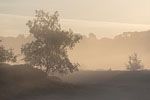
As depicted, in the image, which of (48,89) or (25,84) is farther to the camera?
(25,84)

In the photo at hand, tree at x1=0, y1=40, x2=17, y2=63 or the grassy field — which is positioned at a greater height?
tree at x1=0, y1=40, x2=17, y2=63

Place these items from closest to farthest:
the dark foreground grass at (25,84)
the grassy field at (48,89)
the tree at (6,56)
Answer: the grassy field at (48,89), the dark foreground grass at (25,84), the tree at (6,56)

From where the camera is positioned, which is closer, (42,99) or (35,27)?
(42,99)

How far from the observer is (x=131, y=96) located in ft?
136

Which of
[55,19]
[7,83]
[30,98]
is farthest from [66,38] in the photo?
[30,98]

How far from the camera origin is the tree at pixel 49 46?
60531mm

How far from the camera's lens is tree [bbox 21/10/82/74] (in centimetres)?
6053

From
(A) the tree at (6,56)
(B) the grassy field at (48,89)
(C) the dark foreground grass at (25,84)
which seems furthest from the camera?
(A) the tree at (6,56)

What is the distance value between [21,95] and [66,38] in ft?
60.8

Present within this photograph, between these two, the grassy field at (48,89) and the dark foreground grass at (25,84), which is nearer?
the grassy field at (48,89)

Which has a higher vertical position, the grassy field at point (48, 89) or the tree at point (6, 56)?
the tree at point (6, 56)

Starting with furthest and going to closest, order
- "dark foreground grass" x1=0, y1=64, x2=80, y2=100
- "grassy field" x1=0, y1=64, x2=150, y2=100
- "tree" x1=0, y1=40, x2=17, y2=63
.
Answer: "tree" x1=0, y1=40, x2=17, y2=63 → "dark foreground grass" x1=0, y1=64, x2=80, y2=100 → "grassy field" x1=0, y1=64, x2=150, y2=100

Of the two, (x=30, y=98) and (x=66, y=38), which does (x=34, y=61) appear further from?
(x=30, y=98)

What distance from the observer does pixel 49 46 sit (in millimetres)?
61062
